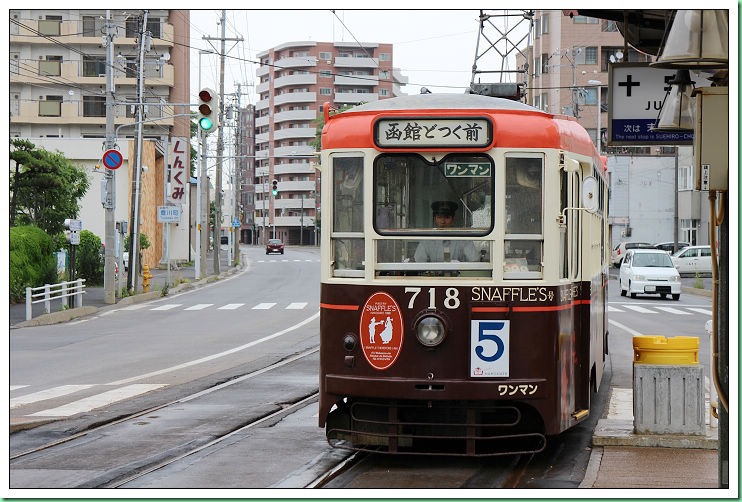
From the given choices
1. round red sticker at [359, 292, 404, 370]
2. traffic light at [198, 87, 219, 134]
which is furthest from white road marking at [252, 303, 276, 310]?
round red sticker at [359, 292, 404, 370]

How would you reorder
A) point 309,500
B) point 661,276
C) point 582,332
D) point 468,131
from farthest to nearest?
point 661,276
point 582,332
point 468,131
point 309,500

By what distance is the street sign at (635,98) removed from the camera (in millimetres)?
10320

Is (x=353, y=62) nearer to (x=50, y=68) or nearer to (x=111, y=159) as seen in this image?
(x=50, y=68)

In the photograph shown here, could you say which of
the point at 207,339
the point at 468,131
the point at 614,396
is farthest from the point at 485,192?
the point at 207,339

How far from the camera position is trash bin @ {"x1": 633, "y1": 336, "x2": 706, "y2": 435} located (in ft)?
33.2

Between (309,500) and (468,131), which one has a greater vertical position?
(468,131)

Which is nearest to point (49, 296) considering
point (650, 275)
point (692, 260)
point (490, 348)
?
point (650, 275)

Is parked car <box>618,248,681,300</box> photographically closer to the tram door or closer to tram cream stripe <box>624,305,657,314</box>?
tram cream stripe <box>624,305,657,314</box>

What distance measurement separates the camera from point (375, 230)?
30.0 feet

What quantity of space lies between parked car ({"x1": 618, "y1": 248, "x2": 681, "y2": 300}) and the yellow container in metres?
29.1

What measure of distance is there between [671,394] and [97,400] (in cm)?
760

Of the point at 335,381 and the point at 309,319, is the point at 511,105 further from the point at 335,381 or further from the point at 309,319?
the point at 309,319

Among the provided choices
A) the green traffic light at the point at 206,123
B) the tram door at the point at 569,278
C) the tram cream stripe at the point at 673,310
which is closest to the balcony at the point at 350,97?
the tram cream stripe at the point at 673,310

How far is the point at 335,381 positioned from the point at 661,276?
3129 centimetres
